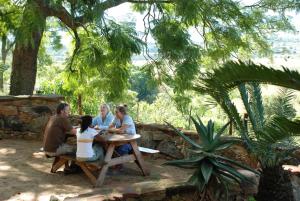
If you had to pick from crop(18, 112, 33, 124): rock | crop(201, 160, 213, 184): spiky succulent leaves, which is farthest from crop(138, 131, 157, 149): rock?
crop(201, 160, 213, 184): spiky succulent leaves

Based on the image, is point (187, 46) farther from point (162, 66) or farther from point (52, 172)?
point (52, 172)

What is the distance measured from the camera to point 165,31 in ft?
27.6

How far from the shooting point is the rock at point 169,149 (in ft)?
23.6

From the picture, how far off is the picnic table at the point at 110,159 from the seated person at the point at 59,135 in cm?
13

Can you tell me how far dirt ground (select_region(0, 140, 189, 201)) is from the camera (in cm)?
469

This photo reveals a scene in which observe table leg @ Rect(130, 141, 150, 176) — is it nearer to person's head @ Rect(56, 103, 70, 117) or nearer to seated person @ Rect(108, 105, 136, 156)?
seated person @ Rect(108, 105, 136, 156)

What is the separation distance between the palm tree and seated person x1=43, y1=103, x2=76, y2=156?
210 cm

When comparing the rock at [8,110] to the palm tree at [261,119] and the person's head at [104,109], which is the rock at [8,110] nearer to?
the person's head at [104,109]

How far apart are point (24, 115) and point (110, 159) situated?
3.13 meters

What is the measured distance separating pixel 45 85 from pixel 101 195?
9.79 meters

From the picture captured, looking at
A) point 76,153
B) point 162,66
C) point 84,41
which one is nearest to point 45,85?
point 84,41

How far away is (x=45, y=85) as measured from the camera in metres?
13.2

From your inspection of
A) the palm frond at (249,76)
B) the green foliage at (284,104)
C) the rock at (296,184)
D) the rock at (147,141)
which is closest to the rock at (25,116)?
the rock at (147,141)

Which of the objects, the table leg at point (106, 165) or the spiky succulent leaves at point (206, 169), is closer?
the spiky succulent leaves at point (206, 169)
